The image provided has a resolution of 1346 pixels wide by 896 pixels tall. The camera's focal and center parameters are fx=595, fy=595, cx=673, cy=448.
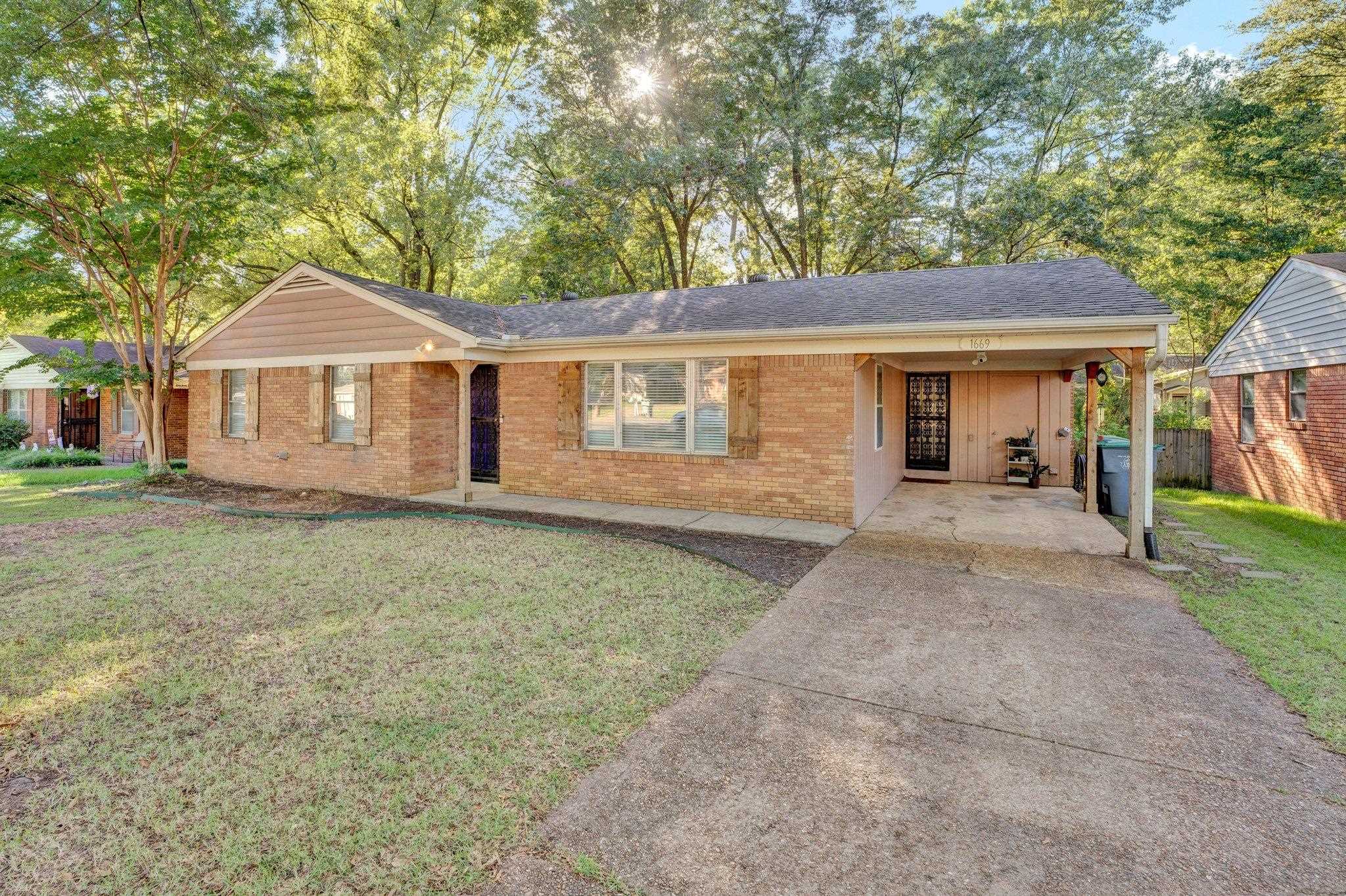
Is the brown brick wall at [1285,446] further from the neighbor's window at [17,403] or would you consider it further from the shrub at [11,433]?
the neighbor's window at [17,403]

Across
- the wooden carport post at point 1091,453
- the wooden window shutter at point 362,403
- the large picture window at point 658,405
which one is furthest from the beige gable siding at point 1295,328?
the wooden window shutter at point 362,403

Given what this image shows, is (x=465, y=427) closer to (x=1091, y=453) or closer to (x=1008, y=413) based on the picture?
(x=1091, y=453)

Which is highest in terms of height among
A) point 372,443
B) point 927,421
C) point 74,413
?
point 74,413

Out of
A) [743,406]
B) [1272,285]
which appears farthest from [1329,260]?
[743,406]

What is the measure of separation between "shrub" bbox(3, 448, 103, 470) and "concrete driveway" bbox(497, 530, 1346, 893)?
19.4 metres

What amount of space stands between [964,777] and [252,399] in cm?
1336

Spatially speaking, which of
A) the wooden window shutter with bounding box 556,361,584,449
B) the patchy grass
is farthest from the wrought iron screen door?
the patchy grass

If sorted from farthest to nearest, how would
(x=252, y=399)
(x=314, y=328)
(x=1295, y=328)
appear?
(x=252, y=399)
(x=314, y=328)
(x=1295, y=328)

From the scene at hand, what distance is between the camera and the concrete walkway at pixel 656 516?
761cm

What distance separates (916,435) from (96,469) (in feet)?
62.4

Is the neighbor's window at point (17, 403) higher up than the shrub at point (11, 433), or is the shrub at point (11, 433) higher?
the neighbor's window at point (17, 403)

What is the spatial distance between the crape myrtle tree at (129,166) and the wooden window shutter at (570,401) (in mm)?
5658

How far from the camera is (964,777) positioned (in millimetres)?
2805

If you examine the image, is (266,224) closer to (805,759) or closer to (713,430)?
(713,430)
